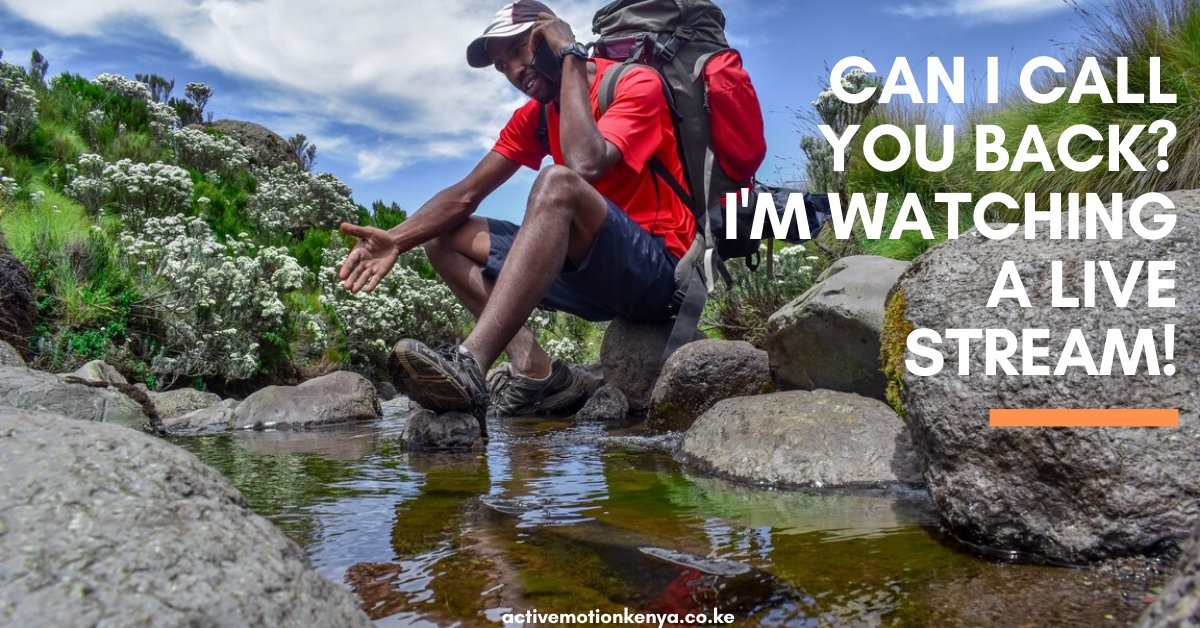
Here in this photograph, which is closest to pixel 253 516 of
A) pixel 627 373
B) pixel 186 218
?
pixel 627 373

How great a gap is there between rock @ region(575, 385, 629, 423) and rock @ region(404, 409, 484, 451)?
1.64 meters

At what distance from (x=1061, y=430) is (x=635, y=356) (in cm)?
417

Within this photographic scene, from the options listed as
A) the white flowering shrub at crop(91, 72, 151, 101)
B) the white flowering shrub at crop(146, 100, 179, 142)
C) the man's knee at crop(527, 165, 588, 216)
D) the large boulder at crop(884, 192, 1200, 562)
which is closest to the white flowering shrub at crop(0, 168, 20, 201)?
the white flowering shrub at crop(146, 100, 179, 142)

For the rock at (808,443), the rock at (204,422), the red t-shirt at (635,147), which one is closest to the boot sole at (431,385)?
the rock at (808,443)

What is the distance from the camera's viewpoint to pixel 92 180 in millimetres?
12562

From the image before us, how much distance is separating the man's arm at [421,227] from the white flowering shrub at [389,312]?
569cm

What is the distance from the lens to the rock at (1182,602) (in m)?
1.14

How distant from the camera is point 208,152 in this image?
17641 millimetres

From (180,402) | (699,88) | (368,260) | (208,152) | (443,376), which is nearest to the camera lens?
(443,376)

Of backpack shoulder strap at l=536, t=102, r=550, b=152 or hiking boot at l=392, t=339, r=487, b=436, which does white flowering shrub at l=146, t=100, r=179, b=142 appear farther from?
hiking boot at l=392, t=339, r=487, b=436

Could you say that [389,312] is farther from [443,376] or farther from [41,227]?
[443,376]

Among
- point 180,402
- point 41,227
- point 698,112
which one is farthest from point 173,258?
point 698,112

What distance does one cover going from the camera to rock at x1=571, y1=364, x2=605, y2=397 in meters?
7.29

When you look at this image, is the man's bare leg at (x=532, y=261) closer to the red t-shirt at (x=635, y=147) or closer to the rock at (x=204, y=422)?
the red t-shirt at (x=635, y=147)
